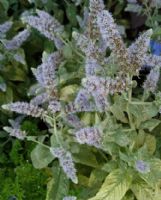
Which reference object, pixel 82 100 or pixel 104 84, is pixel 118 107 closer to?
pixel 82 100

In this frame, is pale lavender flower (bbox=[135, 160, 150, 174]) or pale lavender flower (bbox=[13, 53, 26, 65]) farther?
pale lavender flower (bbox=[13, 53, 26, 65])

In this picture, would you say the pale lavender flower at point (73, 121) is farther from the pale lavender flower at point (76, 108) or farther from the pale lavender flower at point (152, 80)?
the pale lavender flower at point (152, 80)

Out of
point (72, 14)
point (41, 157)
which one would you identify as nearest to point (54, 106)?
point (41, 157)

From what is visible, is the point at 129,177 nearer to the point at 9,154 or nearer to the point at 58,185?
the point at 58,185

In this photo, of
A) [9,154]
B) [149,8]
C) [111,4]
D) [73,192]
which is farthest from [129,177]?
[111,4]

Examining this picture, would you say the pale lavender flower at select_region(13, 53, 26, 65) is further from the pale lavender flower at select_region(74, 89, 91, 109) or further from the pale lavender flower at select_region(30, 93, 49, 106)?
the pale lavender flower at select_region(74, 89, 91, 109)

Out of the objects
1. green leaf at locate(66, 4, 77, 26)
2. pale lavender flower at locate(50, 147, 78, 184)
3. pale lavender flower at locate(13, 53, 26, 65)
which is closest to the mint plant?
pale lavender flower at locate(50, 147, 78, 184)
